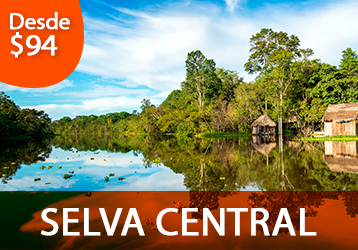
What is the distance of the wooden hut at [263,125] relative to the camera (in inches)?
1398

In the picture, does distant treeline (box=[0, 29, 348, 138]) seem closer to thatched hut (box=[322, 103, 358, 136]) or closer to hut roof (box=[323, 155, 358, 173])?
thatched hut (box=[322, 103, 358, 136])

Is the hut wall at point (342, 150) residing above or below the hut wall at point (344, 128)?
below

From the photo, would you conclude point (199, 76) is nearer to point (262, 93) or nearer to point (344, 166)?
point (262, 93)

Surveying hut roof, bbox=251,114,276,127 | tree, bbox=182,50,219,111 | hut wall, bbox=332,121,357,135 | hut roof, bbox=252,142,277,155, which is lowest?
hut roof, bbox=252,142,277,155

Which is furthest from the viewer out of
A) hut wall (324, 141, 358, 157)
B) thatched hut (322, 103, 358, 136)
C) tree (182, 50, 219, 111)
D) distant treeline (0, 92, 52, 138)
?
tree (182, 50, 219, 111)

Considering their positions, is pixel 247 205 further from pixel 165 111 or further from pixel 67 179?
pixel 165 111

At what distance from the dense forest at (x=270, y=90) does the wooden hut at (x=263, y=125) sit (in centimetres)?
93

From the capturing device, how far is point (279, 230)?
424cm

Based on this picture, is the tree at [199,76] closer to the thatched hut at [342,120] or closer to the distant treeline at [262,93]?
the distant treeline at [262,93]

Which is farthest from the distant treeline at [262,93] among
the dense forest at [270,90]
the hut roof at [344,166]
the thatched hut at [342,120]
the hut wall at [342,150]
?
the hut roof at [344,166]

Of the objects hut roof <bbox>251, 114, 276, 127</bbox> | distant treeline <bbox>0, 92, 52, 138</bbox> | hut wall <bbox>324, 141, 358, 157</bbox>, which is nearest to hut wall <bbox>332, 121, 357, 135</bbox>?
hut wall <bbox>324, 141, 358, 157</bbox>

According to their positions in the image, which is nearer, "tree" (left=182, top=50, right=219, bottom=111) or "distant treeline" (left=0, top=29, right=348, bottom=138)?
"distant treeline" (left=0, top=29, right=348, bottom=138)

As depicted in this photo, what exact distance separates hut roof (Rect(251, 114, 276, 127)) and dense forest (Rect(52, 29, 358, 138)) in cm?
82

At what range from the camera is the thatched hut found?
23.3 m
